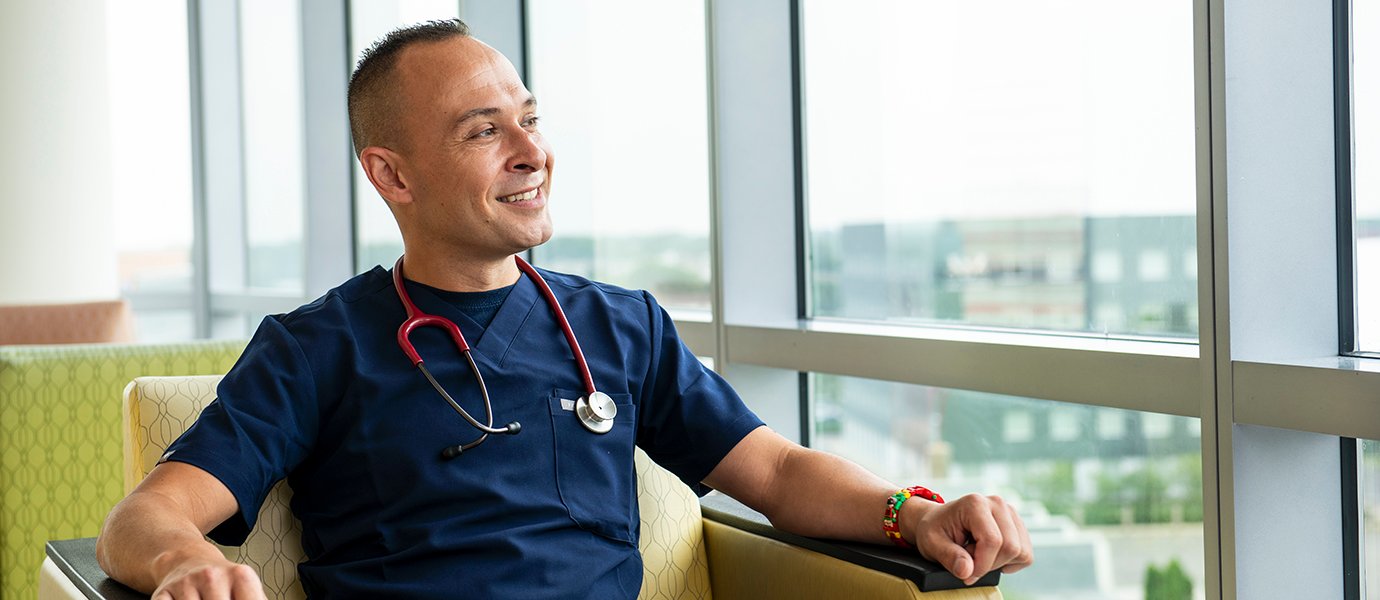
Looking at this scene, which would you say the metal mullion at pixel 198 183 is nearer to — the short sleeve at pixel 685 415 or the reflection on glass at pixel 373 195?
the reflection on glass at pixel 373 195

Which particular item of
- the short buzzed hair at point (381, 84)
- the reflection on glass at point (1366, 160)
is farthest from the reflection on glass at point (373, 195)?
the reflection on glass at point (1366, 160)

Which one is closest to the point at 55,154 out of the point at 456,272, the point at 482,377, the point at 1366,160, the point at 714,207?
the point at 714,207

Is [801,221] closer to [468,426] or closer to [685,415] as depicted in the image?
[685,415]

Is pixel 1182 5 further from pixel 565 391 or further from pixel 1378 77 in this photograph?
pixel 565 391

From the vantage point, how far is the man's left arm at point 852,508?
1.39m

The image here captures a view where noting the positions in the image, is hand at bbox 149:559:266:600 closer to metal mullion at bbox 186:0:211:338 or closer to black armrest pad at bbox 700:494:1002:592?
black armrest pad at bbox 700:494:1002:592

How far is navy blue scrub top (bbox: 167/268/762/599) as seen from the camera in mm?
1535

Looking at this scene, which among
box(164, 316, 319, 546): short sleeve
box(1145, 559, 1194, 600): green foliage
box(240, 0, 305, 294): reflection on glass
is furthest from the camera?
box(240, 0, 305, 294): reflection on glass

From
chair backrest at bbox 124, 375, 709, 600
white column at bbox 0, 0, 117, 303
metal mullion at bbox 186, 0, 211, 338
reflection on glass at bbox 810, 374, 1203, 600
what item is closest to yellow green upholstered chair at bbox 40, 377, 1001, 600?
chair backrest at bbox 124, 375, 709, 600

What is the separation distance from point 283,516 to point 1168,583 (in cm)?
127

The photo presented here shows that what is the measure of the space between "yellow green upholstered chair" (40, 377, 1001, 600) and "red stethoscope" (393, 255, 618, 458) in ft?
0.63

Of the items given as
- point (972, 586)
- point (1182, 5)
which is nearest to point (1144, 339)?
point (1182, 5)

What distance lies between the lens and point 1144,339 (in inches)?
76.1

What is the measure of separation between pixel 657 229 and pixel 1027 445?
1294 millimetres
